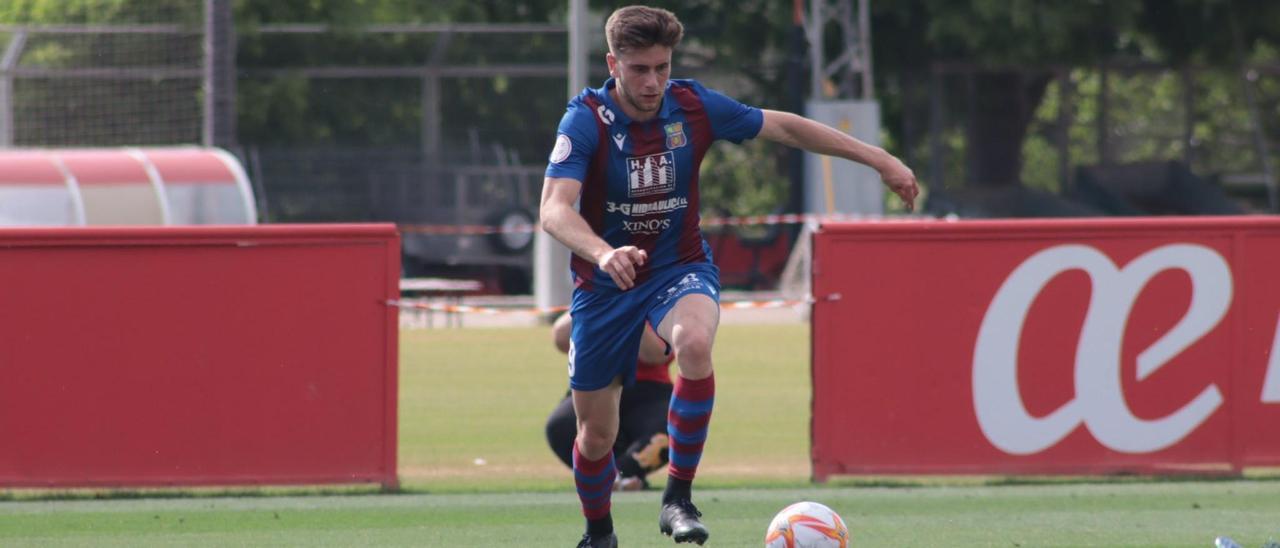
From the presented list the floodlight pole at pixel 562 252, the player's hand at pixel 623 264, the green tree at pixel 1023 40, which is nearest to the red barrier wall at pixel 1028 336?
the player's hand at pixel 623 264

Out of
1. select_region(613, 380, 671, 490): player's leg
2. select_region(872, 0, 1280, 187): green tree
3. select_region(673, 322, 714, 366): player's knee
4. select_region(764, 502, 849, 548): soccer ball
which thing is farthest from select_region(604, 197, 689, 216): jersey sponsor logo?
select_region(872, 0, 1280, 187): green tree

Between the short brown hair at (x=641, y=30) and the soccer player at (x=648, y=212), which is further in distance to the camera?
the soccer player at (x=648, y=212)

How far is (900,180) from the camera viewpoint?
738 cm

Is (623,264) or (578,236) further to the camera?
(578,236)

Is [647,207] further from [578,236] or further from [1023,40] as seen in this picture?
[1023,40]

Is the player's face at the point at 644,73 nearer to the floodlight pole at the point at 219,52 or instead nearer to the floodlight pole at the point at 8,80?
the floodlight pole at the point at 219,52

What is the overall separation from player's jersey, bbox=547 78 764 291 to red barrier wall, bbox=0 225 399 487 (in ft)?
9.14

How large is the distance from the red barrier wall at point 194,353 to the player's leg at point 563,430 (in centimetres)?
81

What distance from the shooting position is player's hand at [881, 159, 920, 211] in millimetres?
7359

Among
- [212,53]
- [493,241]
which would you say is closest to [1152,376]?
[212,53]

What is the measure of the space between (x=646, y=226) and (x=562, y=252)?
52.1ft

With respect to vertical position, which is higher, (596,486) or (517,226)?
(517,226)

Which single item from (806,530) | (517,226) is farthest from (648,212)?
(517,226)

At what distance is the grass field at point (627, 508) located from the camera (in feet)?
27.7
